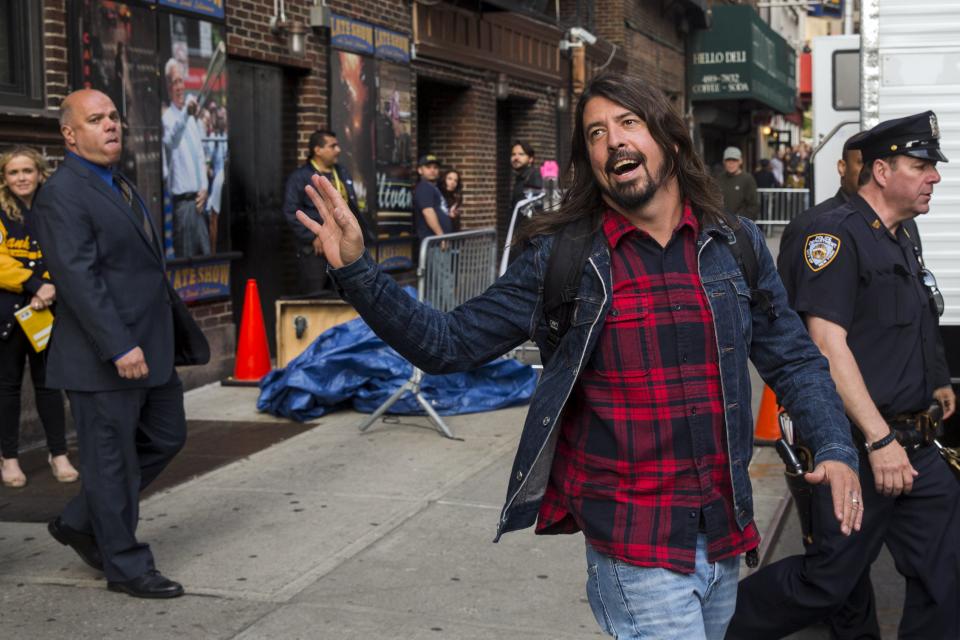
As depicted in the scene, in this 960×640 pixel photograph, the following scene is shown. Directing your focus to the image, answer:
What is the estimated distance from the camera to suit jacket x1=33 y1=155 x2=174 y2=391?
16.9ft

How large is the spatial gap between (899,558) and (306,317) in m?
6.38

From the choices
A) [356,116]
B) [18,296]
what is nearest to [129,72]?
[18,296]

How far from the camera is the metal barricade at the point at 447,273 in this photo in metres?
8.65

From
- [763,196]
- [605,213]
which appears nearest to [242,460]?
[605,213]

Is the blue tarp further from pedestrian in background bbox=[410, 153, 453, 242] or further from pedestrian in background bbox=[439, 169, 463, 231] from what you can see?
pedestrian in background bbox=[439, 169, 463, 231]

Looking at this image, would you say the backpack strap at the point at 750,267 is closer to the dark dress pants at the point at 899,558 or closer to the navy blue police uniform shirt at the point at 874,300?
the navy blue police uniform shirt at the point at 874,300

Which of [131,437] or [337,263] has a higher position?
[337,263]

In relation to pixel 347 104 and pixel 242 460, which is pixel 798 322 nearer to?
pixel 242 460

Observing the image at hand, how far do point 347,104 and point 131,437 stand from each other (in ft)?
26.8

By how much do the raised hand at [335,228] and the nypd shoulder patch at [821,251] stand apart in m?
1.99

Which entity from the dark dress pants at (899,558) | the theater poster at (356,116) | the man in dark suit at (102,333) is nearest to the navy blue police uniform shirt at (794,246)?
the dark dress pants at (899,558)

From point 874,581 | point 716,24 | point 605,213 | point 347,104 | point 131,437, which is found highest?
point 716,24

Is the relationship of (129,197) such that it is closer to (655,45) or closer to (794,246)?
(794,246)

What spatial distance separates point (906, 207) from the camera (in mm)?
4453
